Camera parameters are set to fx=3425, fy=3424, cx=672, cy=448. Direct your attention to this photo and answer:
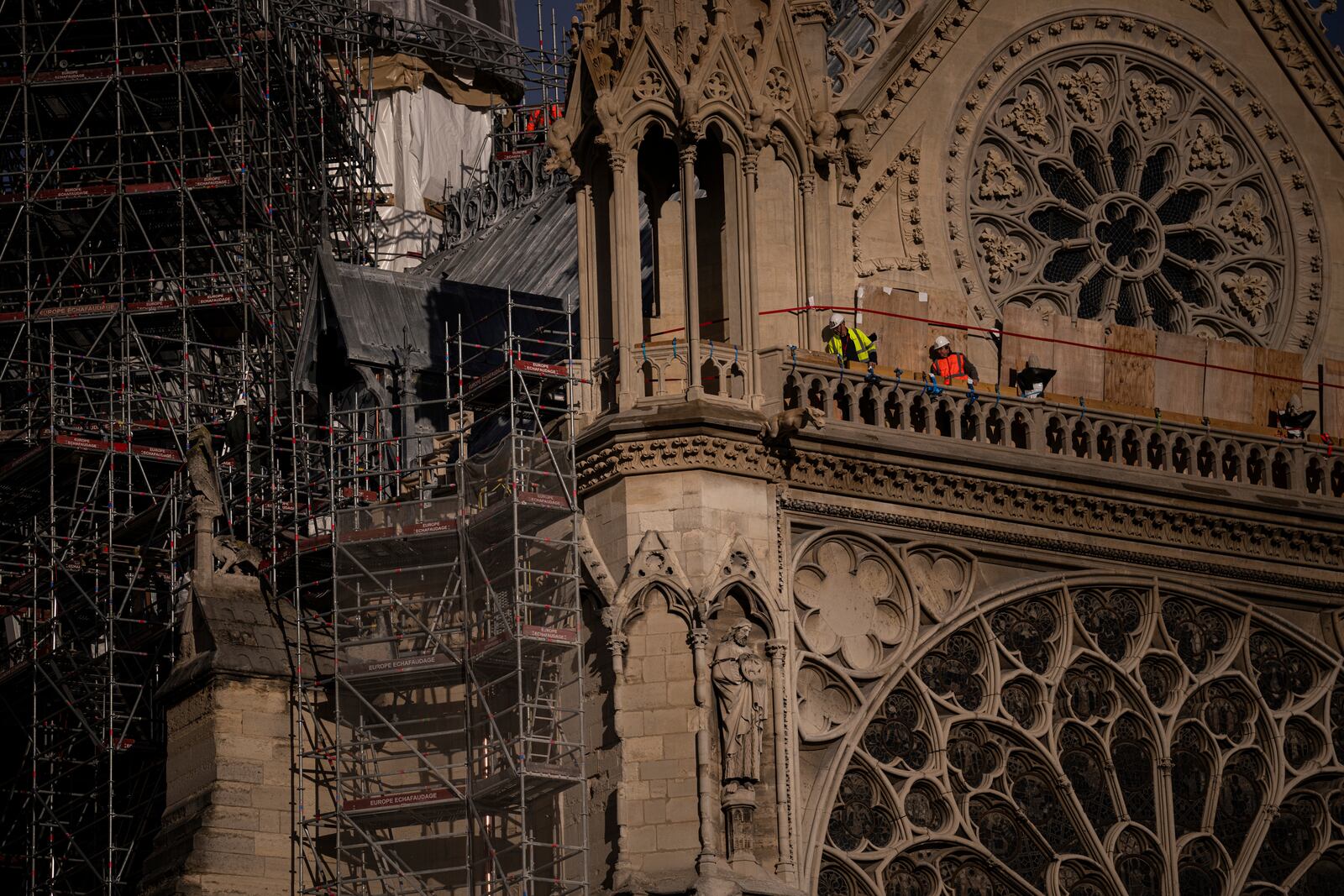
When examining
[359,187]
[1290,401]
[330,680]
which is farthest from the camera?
[359,187]

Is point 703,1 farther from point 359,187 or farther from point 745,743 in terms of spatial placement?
point 359,187

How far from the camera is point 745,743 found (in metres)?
33.7

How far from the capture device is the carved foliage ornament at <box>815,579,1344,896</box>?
116 feet

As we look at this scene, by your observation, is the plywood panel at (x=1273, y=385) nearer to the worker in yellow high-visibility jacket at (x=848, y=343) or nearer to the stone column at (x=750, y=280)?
the worker in yellow high-visibility jacket at (x=848, y=343)

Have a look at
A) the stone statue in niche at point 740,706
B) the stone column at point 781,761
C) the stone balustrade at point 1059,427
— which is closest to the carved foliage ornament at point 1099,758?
the stone column at point 781,761

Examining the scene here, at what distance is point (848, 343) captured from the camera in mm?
36719

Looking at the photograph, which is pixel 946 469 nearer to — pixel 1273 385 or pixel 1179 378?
pixel 1179 378

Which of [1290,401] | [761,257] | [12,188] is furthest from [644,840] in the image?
[12,188]

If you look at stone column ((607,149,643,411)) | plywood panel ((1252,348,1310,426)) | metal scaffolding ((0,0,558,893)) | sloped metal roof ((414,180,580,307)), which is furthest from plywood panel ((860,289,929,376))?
sloped metal roof ((414,180,580,307))

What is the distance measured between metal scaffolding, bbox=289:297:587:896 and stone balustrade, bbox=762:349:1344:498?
279 cm

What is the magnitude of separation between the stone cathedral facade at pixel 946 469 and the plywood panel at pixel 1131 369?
0.16 ft

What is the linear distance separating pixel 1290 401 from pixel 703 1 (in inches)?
331

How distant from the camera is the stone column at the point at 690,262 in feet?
116

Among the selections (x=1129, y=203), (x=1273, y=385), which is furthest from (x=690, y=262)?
(x=1273, y=385)
